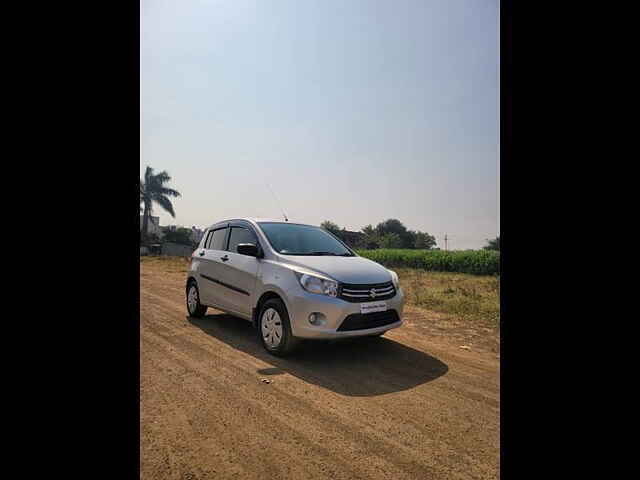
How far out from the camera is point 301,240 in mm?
5039

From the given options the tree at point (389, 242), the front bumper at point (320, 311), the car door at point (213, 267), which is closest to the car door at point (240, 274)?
the car door at point (213, 267)

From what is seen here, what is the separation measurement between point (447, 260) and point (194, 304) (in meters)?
27.1

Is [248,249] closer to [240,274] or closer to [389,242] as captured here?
[240,274]

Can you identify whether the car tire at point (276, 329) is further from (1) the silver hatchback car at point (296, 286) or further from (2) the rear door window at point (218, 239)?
(2) the rear door window at point (218, 239)

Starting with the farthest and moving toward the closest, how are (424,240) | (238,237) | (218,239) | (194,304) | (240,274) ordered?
(424,240) < (194,304) < (218,239) < (238,237) < (240,274)

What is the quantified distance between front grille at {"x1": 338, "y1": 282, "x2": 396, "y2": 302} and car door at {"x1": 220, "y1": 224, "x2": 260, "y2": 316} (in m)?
1.30

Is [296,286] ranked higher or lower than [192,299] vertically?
higher

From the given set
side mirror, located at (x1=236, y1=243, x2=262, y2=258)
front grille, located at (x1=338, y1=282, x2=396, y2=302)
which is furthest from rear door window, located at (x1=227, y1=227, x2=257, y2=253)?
front grille, located at (x1=338, y1=282, x2=396, y2=302)

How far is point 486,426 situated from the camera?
8.66 feet

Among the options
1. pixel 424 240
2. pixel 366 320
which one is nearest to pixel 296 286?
pixel 366 320
